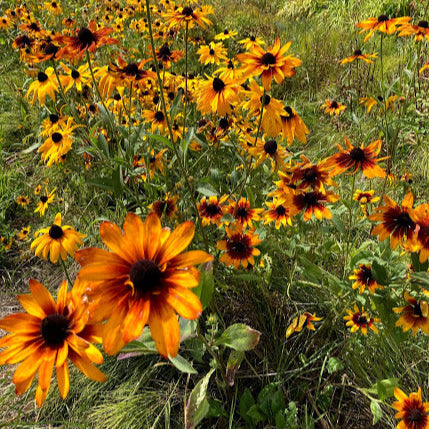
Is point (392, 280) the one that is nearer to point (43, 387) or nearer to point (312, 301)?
point (312, 301)

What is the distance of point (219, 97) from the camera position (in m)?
1.28

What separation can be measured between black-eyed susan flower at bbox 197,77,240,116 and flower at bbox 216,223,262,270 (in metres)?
0.40

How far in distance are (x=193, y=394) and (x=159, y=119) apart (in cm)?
131

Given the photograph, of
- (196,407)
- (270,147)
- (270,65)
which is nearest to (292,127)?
(270,147)

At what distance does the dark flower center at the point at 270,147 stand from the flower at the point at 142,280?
2.61 ft

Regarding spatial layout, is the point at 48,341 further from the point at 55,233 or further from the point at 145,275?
the point at 55,233

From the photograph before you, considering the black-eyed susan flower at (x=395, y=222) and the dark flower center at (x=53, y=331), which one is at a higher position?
the dark flower center at (x=53, y=331)

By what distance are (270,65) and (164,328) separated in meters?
0.78

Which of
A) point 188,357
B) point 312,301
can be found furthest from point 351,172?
point 188,357

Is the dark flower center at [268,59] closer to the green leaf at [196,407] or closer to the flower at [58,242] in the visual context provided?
the green leaf at [196,407]

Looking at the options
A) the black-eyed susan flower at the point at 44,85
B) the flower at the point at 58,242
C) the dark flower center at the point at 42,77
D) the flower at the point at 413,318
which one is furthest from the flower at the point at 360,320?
the dark flower center at the point at 42,77

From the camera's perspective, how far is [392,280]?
1.06 meters

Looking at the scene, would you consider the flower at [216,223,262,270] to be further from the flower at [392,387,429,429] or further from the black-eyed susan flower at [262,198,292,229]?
the flower at [392,387,429,429]

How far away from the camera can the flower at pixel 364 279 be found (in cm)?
113
